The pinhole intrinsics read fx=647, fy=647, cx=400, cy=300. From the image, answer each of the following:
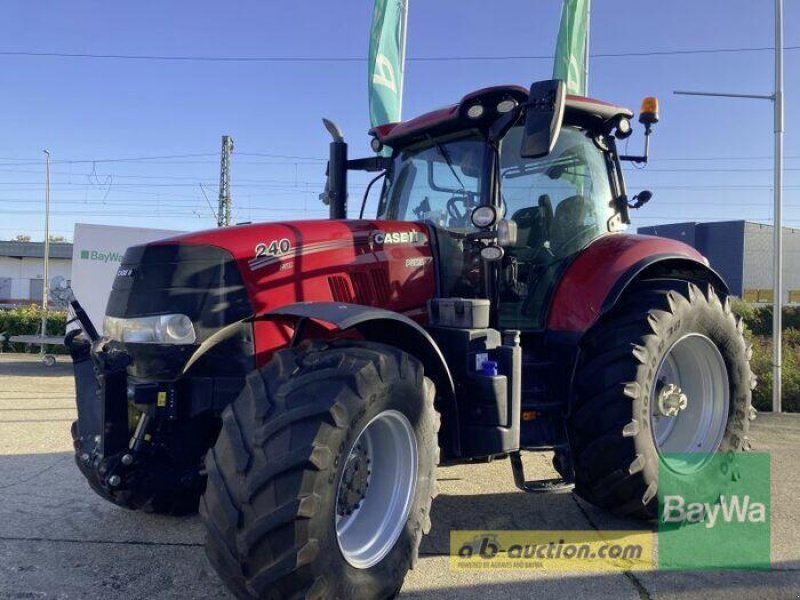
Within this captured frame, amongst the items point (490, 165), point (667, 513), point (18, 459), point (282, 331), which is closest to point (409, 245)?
point (490, 165)

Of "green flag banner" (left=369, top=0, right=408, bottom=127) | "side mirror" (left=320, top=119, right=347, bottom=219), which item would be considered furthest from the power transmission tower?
"side mirror" (left=320, top=119, right=347, bottom=219)

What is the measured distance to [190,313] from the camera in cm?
303

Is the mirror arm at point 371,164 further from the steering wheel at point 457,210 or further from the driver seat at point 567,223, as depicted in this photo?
the driver seat at point 567,223

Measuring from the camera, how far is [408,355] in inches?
116

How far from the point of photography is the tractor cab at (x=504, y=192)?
12.4 ft

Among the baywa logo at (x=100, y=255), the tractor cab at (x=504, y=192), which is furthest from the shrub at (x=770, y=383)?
the baywa logo at (x=100, y=255)

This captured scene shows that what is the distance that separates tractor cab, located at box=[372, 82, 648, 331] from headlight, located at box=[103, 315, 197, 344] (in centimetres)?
154

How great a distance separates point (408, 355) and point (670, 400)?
2130 millimetres

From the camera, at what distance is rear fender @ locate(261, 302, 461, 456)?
2801 millimetres

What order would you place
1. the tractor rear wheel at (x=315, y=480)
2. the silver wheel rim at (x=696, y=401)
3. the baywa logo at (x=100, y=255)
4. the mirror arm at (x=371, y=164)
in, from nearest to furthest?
the tractor rear wheel at (x=315, y=480) < the silver wheel rim at (x=696, y=401) < the mirror arm at (x=371, y=164) < the baywa logo at (x=100, y=255)

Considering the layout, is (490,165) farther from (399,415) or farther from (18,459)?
(18,459)

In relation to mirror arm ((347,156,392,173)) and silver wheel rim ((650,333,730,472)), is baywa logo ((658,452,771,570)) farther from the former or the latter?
mirror arm ((347,156,392,173))

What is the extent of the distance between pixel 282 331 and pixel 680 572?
2417mm

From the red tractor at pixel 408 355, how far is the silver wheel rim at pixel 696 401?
14mm
